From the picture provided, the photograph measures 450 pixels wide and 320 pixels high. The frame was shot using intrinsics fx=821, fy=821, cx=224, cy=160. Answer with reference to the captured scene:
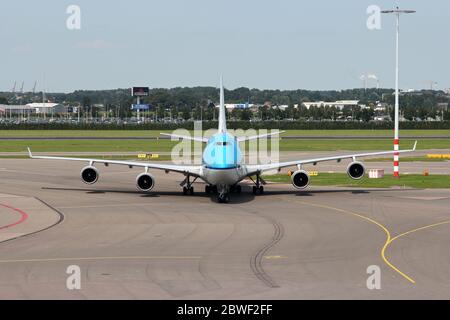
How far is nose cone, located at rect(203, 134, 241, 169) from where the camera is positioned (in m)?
53.6

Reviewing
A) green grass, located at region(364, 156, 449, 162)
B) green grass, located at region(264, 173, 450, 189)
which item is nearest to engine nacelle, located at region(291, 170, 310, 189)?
green grass, located at region(264, 173, 450, 189)

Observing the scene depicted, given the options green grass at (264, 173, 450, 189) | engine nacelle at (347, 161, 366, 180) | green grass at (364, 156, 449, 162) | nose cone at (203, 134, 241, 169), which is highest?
nose cone at (203, 134, 241, 169)

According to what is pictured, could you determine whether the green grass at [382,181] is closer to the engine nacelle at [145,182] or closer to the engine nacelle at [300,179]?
the engine nacelle at [300,179]

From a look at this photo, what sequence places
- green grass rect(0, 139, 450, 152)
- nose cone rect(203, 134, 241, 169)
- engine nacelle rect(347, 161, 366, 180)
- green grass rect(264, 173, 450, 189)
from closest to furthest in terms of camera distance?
1. nose cone rect(203, 134, 241, 169)
2. engine nacelle rect(347, 161, 366, 180)
3. green grass rect(264, 173, 450, 189)
4. green grass rect(0, 139, 450, 152)

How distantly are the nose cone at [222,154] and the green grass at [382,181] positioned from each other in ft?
53.4

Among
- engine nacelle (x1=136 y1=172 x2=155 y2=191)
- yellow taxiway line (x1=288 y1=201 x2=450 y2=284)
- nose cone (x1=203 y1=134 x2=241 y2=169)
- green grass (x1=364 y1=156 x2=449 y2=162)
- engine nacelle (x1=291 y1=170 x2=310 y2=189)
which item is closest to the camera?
yellow taxiway line (x1=288 y1=201 x2=450 y2=284)

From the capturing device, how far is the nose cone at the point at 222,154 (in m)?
53.6

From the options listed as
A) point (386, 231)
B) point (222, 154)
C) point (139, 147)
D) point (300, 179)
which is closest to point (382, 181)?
point (300, 179)

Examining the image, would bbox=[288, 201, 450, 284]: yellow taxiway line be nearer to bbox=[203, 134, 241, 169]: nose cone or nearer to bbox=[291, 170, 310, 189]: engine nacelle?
bbox=[291, 170, 310, 189]: engine nacelle

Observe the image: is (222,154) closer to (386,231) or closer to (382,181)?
(386,231)

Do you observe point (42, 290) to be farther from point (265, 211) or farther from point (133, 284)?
point (265, 211)

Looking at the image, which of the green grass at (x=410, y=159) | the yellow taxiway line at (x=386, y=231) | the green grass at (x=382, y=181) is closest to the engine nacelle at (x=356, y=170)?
the green grass at (x=382, y=181)

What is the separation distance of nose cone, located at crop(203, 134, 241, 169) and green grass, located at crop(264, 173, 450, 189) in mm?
16288

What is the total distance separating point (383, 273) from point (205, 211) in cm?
2096
